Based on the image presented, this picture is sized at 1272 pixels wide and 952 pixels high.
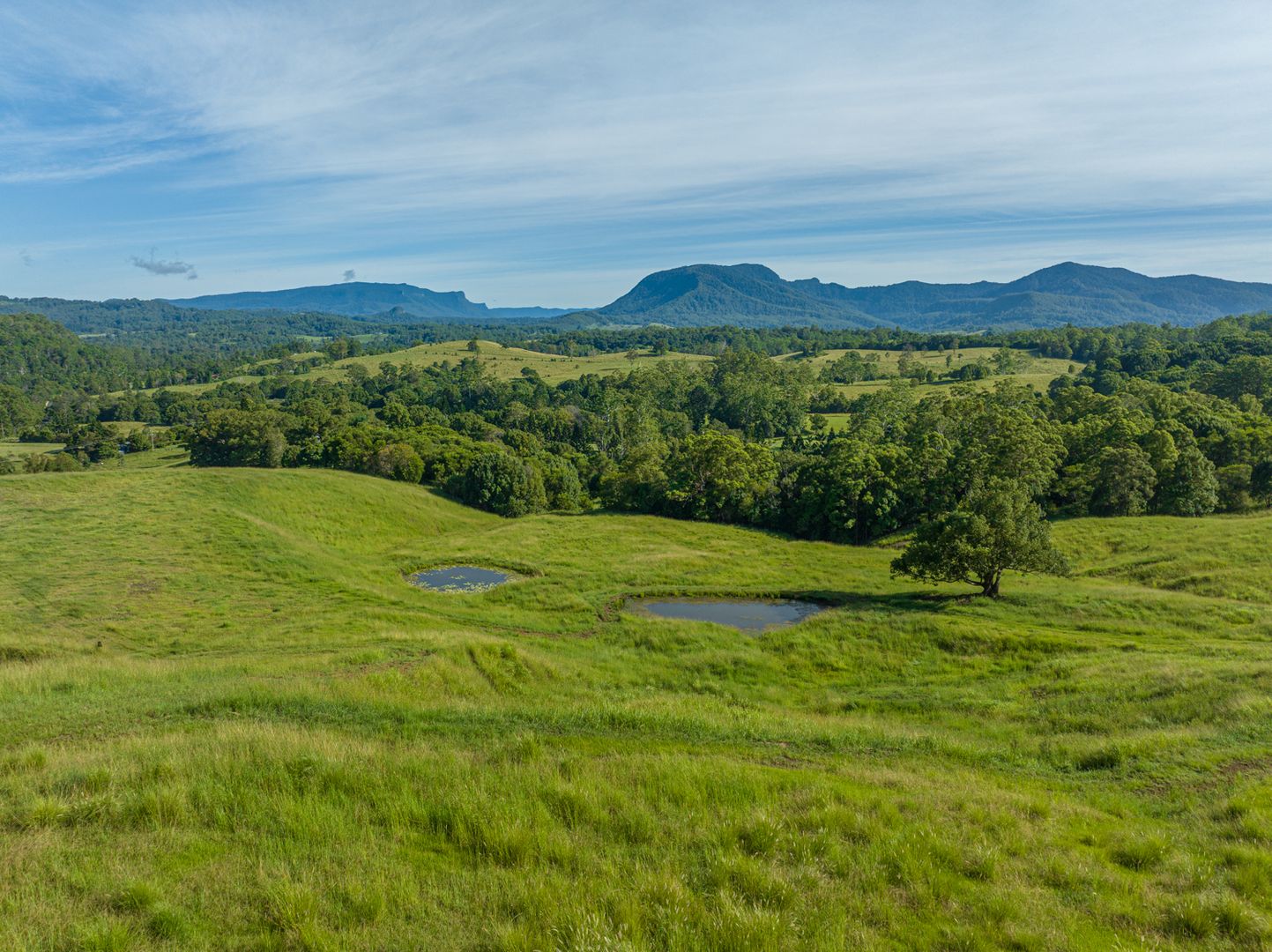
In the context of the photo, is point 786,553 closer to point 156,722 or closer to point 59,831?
point 156,722

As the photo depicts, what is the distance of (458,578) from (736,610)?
19.9 meters

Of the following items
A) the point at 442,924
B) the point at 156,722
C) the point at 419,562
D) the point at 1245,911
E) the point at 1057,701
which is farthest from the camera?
the point at 419,562

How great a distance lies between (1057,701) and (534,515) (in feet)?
181

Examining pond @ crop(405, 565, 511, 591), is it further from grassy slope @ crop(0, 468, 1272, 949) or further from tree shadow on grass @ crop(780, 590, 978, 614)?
tree shadow on grass @ crop(780, 590, 978, 614)

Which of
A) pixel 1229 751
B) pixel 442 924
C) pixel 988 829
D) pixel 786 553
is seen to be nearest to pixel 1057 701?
pixel 1229 751

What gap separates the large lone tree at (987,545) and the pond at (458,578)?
27.0 metres

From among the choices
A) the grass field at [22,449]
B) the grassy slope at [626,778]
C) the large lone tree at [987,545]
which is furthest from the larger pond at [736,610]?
the grass field at [22,449]

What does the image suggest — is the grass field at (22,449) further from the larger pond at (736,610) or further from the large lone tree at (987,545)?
the large lone tree at (987,545)

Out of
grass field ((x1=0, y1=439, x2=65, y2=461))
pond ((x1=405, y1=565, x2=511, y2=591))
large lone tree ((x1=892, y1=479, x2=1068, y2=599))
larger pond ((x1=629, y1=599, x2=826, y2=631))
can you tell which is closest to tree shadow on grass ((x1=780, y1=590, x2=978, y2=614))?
larger pond ((x1=629, y1=599, x2=826, y2=631))

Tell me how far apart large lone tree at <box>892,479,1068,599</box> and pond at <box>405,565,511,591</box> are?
1064 inches

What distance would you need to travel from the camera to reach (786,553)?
53.4 meters

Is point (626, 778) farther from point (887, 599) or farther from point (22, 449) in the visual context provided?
point (22, 449)

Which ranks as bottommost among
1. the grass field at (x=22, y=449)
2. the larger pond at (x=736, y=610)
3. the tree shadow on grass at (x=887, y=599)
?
the larger pond at (x=736, y=610)

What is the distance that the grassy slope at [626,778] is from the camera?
687 centimetres
